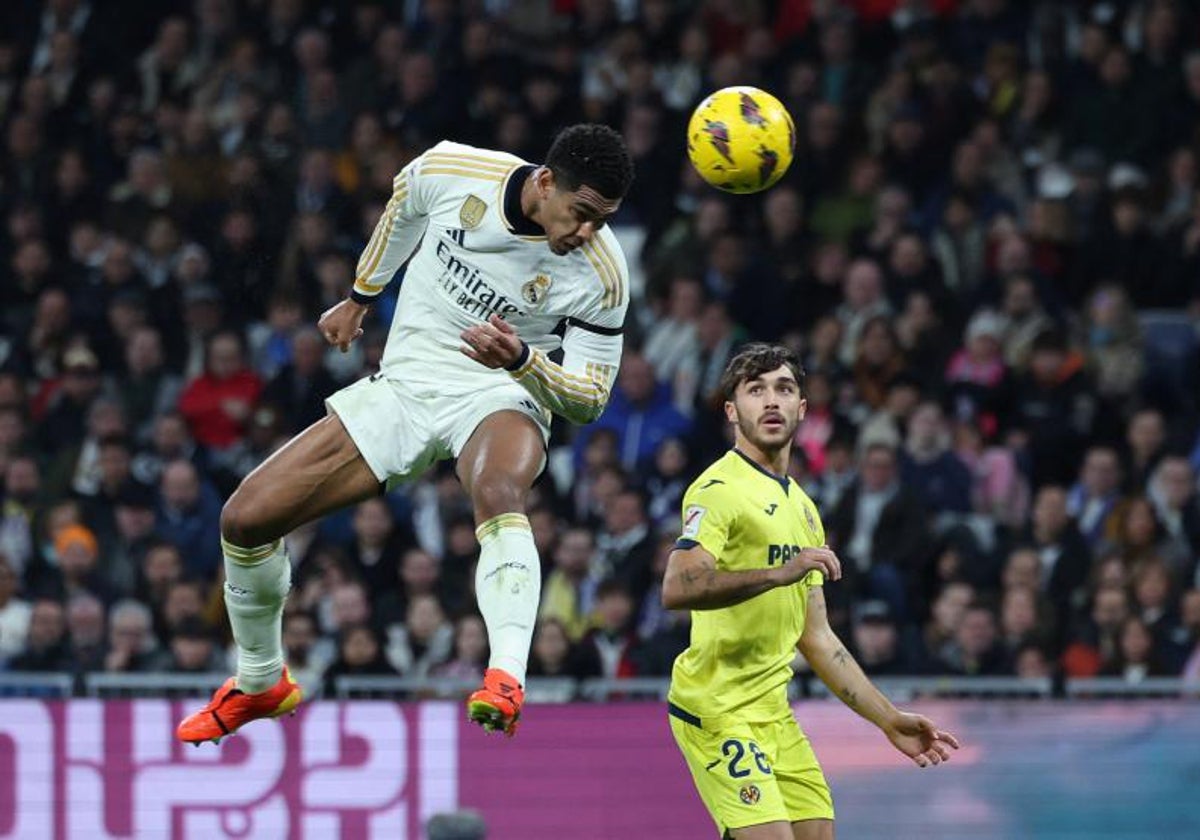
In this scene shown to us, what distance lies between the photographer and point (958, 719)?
38.8 feet

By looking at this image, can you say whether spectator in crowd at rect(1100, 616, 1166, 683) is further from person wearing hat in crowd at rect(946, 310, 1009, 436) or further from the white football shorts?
the white football shorts

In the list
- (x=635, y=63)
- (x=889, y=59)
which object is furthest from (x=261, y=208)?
(x=889, y=59)

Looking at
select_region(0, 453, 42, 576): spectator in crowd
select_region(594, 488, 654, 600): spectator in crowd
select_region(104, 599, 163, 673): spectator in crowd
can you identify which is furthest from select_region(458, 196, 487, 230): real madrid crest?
select_region(0, 453, 42, 576): spectator in crowd

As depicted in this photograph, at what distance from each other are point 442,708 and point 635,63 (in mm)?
5891

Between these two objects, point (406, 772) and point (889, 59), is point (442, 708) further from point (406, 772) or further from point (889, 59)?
point (889, 59)

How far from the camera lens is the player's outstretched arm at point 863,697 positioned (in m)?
8.90

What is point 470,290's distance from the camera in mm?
8727

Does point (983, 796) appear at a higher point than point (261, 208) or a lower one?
lower

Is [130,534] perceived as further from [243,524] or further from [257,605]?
[243,524]

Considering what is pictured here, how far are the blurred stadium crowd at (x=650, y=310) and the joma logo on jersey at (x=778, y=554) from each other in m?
3.76

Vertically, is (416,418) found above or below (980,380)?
below

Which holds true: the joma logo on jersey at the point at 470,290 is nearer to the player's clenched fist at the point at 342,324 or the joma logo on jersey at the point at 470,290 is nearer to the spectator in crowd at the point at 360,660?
the player's clenched fist at the point at 342,324

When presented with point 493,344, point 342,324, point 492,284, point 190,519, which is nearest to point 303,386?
point 190,519

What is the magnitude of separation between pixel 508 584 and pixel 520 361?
0.74m
